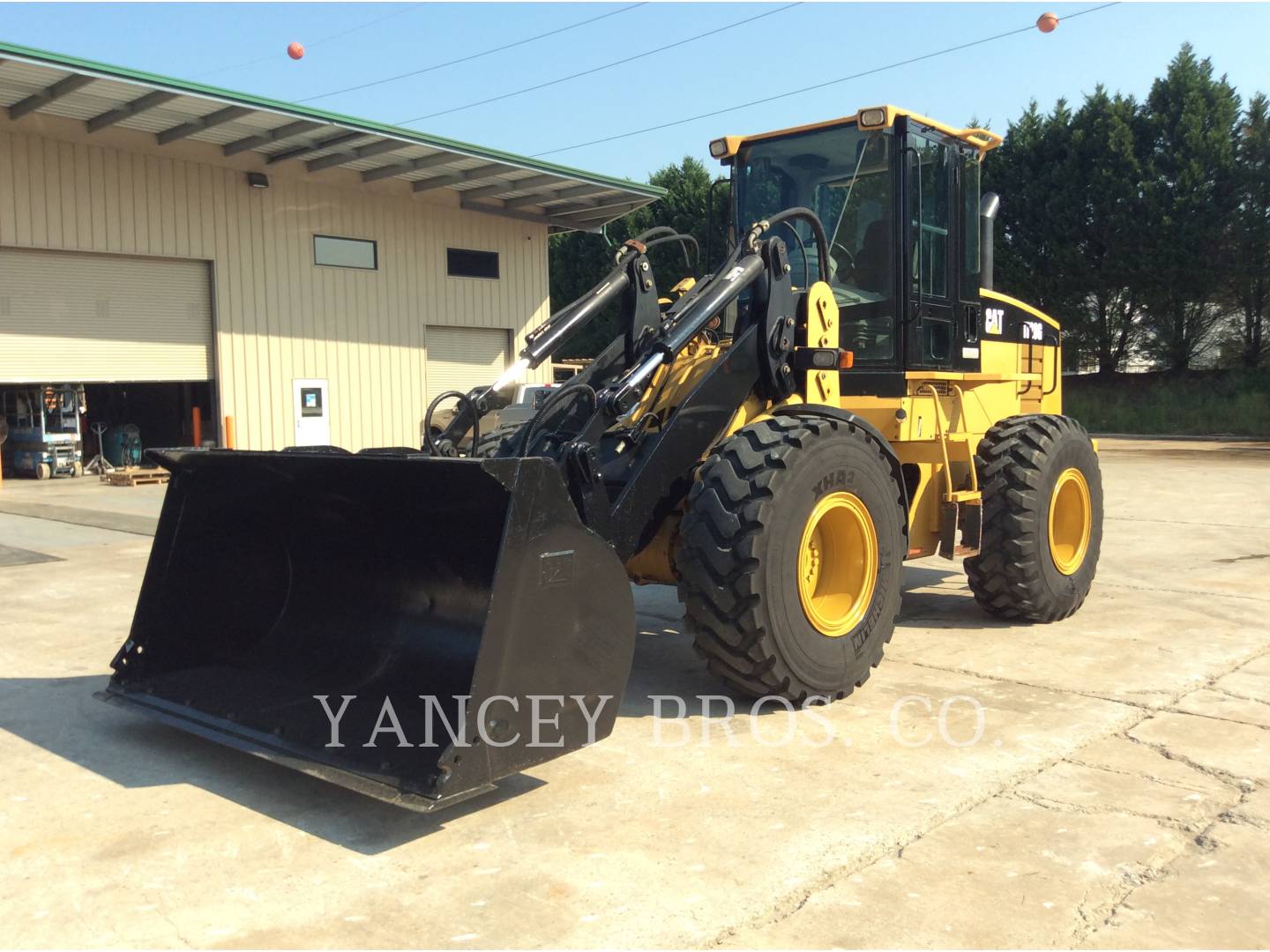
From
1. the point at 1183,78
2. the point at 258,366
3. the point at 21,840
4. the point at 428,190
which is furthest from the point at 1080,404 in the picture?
the point at 21,840

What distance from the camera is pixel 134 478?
56.7 ft

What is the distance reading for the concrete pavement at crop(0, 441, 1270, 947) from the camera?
310 centimetres

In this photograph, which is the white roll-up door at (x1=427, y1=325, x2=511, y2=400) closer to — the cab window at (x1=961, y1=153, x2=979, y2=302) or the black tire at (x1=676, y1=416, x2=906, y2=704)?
the cab window at (x1=961, y1=153, x2=979, y2=302)

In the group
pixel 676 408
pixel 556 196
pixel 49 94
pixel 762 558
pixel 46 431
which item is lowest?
pixel 762 558

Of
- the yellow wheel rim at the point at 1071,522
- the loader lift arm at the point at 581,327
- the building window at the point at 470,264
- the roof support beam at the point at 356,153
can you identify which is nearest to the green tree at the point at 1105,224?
the building window at the point at 470,264

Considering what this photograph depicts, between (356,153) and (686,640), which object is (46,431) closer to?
(356,153)

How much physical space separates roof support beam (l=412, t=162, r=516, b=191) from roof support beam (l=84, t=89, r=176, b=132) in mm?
5284

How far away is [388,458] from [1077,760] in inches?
113

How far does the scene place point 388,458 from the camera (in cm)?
432

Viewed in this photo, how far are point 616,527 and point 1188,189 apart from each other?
30.5 m

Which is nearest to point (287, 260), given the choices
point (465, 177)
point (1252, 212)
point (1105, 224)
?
point (465, 177)

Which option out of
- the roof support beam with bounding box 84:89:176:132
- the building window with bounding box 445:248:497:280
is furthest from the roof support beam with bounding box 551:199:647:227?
the roof support beam with bounding box 84:89:176:132

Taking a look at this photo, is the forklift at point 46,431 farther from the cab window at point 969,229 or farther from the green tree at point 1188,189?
the green tree at point 1188,189

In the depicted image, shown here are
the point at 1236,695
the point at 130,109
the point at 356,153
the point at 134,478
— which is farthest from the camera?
the point at 356,153
